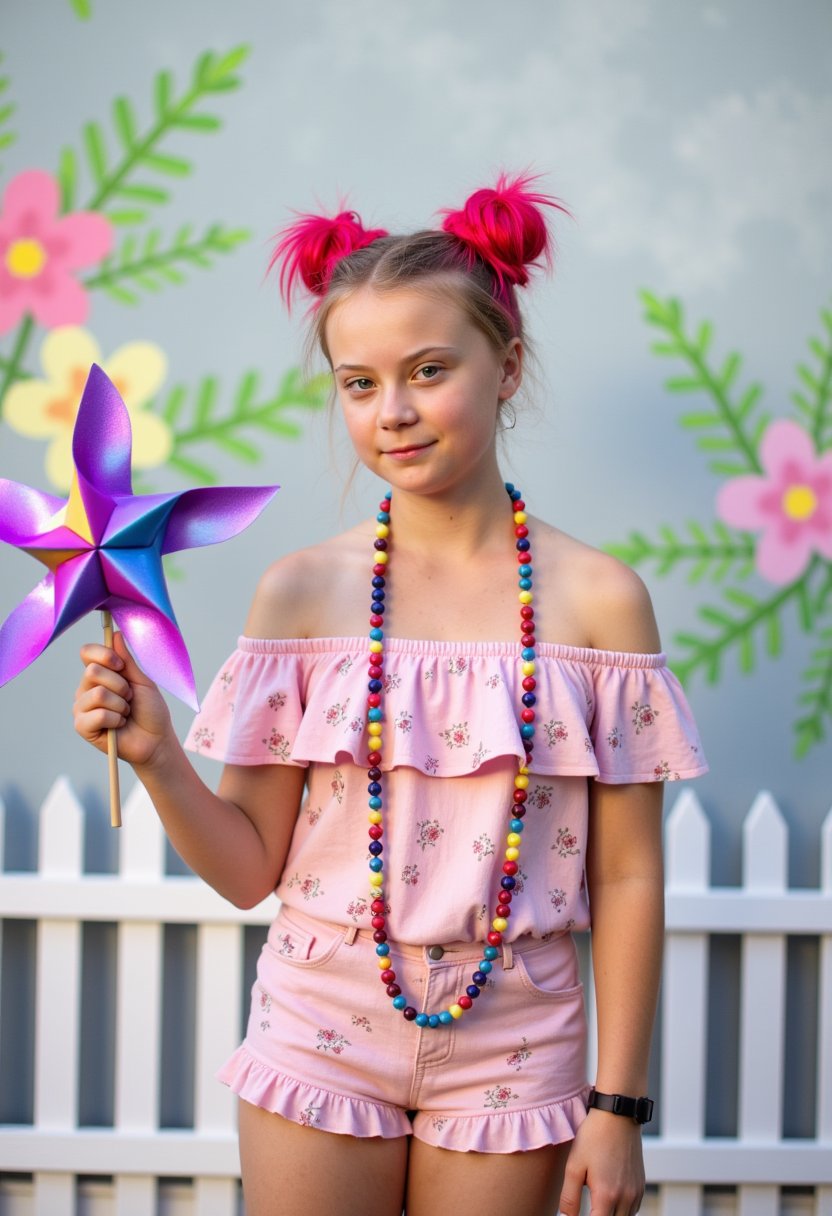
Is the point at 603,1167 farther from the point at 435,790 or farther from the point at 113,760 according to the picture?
the point at 113,760

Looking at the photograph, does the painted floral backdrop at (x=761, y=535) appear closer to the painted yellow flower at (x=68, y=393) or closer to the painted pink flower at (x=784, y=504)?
the painted pink flower at (x=784, y=504)

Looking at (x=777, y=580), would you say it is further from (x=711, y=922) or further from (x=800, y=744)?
(x=711, y=922)

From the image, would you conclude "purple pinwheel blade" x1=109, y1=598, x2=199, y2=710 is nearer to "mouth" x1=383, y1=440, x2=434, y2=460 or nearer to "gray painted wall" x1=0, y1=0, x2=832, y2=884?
"mouth" x1=383, y1=440, x2=434, y2=460

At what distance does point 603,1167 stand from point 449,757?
456 mm

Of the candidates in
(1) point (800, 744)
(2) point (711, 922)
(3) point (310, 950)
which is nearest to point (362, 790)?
(3) point (310, 950)

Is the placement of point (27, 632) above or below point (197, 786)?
above

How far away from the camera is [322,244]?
1411 mm

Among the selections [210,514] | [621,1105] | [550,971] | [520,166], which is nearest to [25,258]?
[520,166]

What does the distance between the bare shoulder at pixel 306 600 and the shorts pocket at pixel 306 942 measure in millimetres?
323

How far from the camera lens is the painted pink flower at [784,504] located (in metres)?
2.51

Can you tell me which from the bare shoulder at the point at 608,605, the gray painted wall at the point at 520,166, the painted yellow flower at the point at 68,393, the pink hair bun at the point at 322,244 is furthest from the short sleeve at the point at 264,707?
the painted yellow flower at the point at 68,393

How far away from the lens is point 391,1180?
4.15 ft

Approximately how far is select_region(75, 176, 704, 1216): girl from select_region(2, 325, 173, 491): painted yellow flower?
1140 mm

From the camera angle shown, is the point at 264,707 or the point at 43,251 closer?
the point at 264,707
